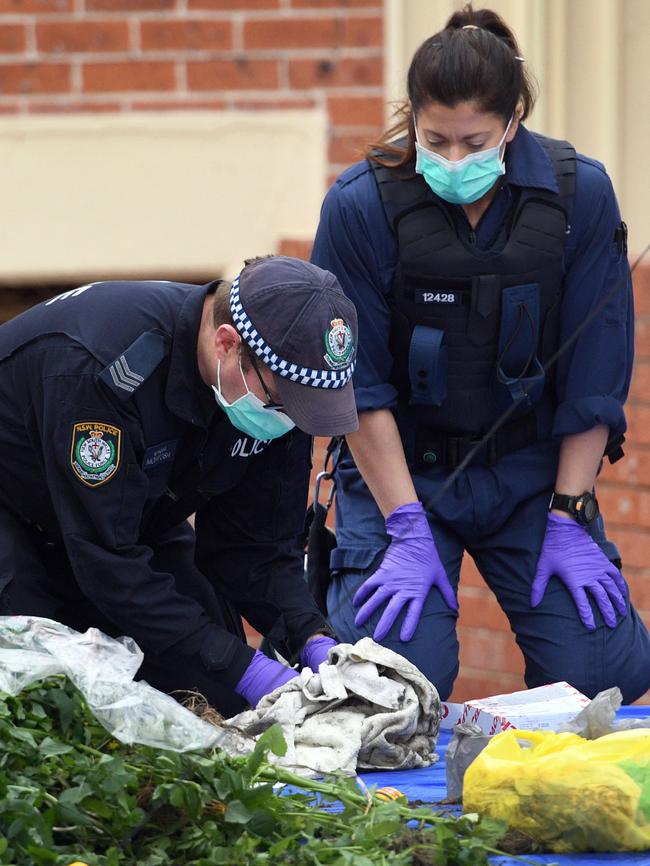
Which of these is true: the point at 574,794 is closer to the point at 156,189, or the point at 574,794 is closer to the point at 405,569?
the point at 405,569

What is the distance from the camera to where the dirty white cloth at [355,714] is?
2508mm

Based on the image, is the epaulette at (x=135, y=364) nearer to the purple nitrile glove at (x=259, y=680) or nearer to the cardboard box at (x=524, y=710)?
the purple nitrile glove at (x=259, y=680)

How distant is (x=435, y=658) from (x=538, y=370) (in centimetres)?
62

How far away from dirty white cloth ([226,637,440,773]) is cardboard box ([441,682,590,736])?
0.30ft

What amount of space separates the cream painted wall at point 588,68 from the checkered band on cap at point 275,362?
186cm

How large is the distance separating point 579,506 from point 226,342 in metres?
0.91

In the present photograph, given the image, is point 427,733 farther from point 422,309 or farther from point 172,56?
point 172,56

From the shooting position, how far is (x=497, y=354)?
3074 millimetres

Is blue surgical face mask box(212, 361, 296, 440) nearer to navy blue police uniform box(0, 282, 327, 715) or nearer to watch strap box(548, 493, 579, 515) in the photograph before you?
navy blue police uniform box(0, 282, 327, 715)

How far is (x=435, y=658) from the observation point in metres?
3.06

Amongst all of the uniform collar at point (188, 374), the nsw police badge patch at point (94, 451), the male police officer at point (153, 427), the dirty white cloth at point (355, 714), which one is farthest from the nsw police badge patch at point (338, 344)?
the dirty white cloth at point (355, 714)

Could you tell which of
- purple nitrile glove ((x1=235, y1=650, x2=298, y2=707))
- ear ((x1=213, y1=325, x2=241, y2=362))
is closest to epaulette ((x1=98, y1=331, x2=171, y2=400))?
ear ((x1=213, y1=325, x2=241, y2=362))

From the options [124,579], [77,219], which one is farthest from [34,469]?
[77,219]

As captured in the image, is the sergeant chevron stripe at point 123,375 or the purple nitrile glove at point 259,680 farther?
the purple nitrile glove at point 259,680
